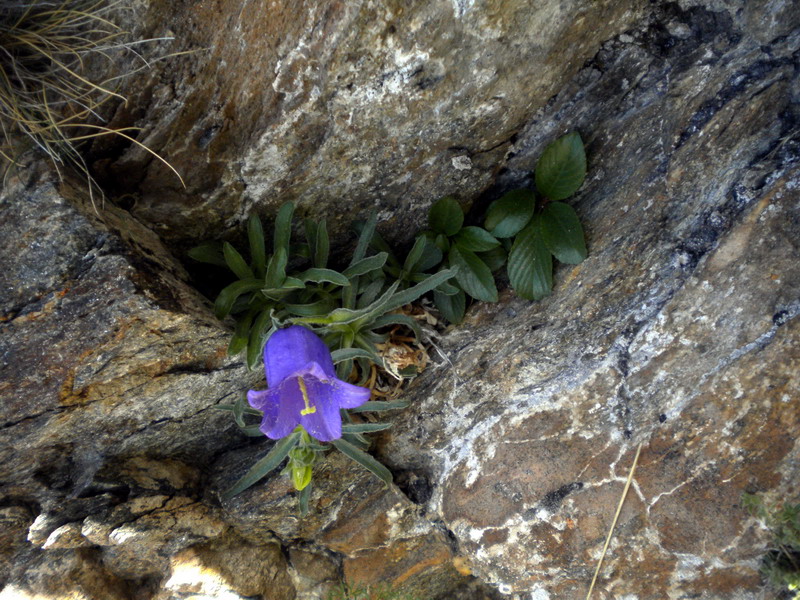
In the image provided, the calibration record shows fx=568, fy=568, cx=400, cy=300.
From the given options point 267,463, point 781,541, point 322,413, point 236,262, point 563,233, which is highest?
point 236,262

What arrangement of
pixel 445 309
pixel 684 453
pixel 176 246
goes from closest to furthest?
pixel 684 453, pixel 176 246, pixel 445 309

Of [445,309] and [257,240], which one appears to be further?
[445,309]

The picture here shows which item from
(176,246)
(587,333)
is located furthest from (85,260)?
(587,333)

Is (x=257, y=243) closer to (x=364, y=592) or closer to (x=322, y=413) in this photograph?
(x=322, y=413)

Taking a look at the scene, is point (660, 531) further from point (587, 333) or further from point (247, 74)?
point (247, 74)

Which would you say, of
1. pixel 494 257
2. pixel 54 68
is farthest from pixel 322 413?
pixel 54 68

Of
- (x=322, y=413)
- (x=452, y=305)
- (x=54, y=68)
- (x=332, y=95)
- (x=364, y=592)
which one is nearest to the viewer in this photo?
(x=54, y=68)

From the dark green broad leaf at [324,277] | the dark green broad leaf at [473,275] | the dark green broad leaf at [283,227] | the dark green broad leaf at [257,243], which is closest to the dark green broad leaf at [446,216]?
the dark green broad leaf at [473,275]
